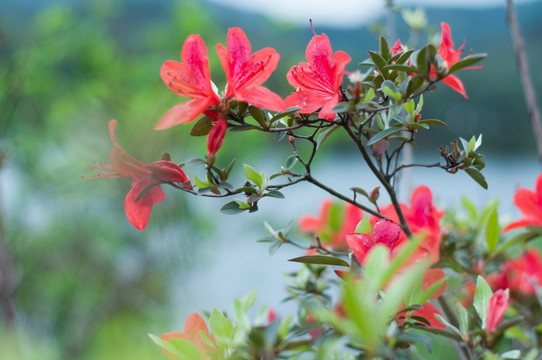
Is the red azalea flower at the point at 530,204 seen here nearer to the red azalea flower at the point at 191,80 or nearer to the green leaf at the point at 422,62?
the green leaf at the point at 422,62

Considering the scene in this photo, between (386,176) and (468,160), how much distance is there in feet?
0.21

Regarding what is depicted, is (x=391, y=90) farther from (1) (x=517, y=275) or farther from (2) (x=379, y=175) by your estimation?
(1) (x=517, y=275)

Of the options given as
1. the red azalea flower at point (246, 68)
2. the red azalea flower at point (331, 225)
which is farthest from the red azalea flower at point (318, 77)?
the red azalea flower at point (331, 225)

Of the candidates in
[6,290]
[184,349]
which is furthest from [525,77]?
[6,290]

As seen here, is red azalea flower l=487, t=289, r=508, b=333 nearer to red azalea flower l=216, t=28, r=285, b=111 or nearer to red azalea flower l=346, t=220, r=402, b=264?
red azalea flower l=346, t=220, r=402, b=264

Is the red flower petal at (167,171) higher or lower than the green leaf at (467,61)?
lower

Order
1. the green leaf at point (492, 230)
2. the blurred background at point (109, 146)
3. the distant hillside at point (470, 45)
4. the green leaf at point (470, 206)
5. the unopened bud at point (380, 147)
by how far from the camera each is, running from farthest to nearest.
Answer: the distant hillside at point (470, 45) < the blurred background at point (109, 146) < the green leaf at point (470, 206) < the green leaf at point (492, 230) < the unopened bud at point (380, 147)

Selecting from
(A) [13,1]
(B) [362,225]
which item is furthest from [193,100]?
(A) [13,1]

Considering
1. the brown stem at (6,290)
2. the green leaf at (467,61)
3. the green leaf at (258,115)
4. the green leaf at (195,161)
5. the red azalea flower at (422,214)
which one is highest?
the green leaf at (467,61)

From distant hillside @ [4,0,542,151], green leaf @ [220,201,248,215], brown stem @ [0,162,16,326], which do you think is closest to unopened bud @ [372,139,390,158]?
green leaf @ [220,201,248,215]

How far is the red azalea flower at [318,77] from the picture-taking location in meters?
0.36

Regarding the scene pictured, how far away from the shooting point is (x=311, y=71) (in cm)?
38

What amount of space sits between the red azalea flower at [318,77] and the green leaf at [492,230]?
0.85 feet

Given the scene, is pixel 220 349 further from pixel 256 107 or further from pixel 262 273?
pixel 262 273
